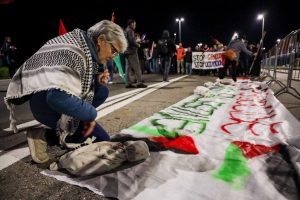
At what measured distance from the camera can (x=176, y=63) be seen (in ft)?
55.8

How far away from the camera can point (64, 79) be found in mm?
1741

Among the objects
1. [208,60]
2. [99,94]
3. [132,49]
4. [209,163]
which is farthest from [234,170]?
[208,60]

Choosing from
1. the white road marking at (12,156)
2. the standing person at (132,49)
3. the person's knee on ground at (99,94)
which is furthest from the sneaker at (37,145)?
the standing person at (132,49)

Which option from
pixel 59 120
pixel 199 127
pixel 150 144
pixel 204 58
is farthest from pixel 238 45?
pixel 59 120

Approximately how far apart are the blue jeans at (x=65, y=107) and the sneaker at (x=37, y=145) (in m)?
0.11

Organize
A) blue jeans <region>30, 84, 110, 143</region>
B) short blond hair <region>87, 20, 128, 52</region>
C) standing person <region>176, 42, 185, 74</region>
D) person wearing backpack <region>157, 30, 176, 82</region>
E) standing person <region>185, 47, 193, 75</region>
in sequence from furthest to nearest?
standing person <region>176, 42, 185, 74</region>
standing person <region>185, 47, 193, 75</region>
person wearing backpack <region>157, 30, 176, 82</region>
short blond hair <region>87, 20, 128, 52</region>
blue jeans <region>30, 84, 110, 143</region>

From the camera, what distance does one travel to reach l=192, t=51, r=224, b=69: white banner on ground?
45.0 ft

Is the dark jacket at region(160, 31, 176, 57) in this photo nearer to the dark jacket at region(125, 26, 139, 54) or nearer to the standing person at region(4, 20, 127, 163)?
the dark jacket at region(125, 26, 139, 54)

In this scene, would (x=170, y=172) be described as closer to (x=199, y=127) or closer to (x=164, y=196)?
(x=164, y=196)

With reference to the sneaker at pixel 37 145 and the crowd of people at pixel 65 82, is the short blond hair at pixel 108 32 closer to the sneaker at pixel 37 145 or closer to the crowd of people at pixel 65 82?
the crowd of people at pixel 65 82

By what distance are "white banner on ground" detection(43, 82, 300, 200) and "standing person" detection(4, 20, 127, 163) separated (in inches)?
15.3

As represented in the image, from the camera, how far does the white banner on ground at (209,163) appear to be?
5.27 feet

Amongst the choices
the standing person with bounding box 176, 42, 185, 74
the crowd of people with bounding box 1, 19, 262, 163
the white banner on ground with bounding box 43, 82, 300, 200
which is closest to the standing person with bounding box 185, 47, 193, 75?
the standing person with bounding box 176, 42, 185, 74

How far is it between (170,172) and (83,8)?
22.6 m
